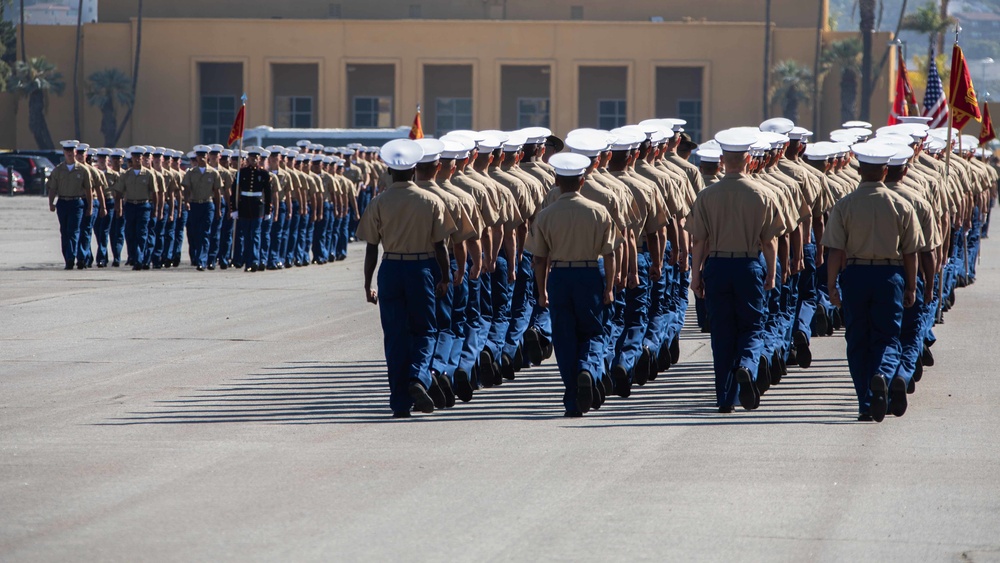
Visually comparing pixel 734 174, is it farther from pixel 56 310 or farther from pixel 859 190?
pixel 56 310

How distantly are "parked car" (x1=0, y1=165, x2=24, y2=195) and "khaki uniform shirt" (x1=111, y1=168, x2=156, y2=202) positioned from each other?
33.2 meters

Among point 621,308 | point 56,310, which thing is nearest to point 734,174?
point 621,308

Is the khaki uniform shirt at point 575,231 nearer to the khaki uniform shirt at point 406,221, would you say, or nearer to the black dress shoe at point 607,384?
the khaki uniform shirt at point 406,221

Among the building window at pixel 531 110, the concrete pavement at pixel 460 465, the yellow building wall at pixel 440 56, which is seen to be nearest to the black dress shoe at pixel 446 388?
the concrete pavement at pixel 460 465

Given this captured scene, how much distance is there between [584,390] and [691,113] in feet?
201

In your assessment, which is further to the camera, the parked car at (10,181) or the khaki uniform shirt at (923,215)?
the parked car at (10,181)

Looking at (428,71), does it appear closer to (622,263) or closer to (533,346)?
(533,346)

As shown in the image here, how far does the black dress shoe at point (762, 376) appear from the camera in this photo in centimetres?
1130

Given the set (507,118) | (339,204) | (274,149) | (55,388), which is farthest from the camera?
(507,118)

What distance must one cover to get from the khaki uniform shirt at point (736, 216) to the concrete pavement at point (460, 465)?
1.15 meters

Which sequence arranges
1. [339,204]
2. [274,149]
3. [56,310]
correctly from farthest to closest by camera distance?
[339,204], [274,149], [56,310]

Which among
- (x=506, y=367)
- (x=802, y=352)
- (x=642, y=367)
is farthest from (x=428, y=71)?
(x=642, y=367)

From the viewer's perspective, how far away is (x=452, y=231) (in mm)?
10688

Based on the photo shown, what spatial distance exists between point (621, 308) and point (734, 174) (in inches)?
63.0
